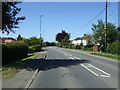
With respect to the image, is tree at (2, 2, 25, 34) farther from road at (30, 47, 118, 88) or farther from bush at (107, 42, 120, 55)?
bush at (107, 42, 120, 55)

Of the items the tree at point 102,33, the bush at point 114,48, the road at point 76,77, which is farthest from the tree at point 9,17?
the tree at point 102,33

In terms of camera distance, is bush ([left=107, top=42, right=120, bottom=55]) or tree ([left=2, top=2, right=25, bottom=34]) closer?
tree ([left=2, top=2, right=25, bottom=34])

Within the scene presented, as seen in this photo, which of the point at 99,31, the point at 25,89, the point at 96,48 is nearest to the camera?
the point at 25,89

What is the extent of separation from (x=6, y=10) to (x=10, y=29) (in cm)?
205

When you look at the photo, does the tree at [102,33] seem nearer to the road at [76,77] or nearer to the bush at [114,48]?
the bush at [114,48]

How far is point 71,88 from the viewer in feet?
25.6

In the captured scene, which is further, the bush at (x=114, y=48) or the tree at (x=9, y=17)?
the bush at (x=114, y=48)

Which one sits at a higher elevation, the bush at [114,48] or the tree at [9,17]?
the tree at [9,17]

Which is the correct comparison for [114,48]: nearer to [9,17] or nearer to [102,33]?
[102,33]

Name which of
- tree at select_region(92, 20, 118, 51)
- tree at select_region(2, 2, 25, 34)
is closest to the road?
tree at select_region(2, 2, 25, 34)

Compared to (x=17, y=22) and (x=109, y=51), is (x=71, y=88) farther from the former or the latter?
(x=109, y=51)

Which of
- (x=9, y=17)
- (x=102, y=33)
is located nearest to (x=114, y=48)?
(x=102, y=33)

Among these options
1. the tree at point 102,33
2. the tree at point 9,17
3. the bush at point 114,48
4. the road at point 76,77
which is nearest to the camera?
the road at point 76,77

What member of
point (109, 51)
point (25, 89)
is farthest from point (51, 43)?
point (25, 89)
